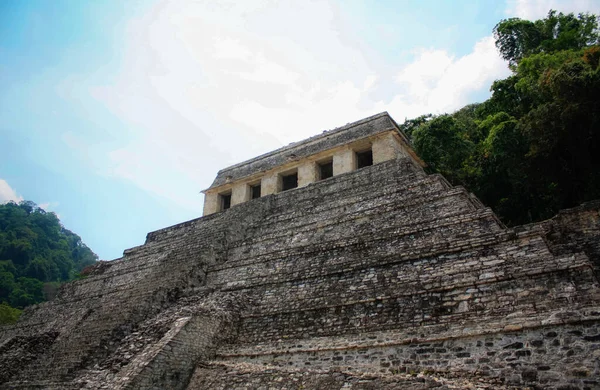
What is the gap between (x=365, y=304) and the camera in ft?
22.9

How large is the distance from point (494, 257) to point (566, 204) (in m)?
7.58

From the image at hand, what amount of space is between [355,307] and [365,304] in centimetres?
18

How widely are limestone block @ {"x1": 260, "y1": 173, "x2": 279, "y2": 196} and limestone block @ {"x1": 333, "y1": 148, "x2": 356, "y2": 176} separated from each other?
9.10 ft

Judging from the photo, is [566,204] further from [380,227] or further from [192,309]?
[192,309]

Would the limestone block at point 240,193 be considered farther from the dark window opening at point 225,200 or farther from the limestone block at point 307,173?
the limestone block at point 307,173

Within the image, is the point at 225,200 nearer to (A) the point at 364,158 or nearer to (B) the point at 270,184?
(B) the point at 270,184

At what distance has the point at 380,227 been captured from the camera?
9.59m

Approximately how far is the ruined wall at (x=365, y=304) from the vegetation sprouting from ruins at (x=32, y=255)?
26120 mm

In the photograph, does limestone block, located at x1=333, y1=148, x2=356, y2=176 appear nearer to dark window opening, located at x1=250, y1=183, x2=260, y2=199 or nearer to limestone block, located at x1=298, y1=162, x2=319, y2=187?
limestone block, located at x1=298, y1=162, x2=319, y2=187

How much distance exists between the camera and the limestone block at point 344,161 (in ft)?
50.9

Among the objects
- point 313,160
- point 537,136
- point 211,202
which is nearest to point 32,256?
point 211,202

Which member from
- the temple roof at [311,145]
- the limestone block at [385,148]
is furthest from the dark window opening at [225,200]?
the limestone block at [385,148]

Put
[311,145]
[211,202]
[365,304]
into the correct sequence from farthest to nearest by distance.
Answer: [211,202], [311,145], [365,304]

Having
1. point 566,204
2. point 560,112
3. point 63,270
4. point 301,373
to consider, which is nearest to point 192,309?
point 301,373
